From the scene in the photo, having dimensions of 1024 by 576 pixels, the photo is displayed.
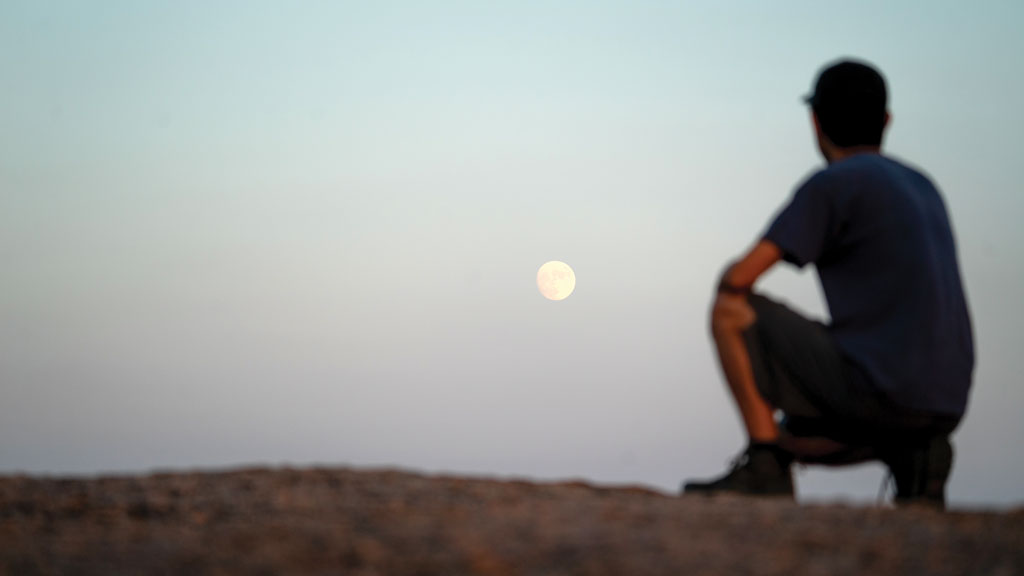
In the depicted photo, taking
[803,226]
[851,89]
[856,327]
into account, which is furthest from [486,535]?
[851,89]

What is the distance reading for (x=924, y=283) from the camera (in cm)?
486

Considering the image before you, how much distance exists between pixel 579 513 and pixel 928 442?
1.99 meters

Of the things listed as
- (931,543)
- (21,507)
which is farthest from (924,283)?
(21,507)

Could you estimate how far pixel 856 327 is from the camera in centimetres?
498

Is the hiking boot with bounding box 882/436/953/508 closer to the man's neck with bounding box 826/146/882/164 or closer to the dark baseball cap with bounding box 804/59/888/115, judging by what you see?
the man's neck with bounding box 826/146/882/164

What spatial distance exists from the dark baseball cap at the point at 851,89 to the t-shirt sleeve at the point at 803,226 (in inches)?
18.7

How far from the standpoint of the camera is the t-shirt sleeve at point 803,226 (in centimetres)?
480

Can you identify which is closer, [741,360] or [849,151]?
[741,360]

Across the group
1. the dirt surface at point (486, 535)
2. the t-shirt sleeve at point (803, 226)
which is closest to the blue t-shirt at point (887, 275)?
the t-shirt sleeve at point (803, 226)

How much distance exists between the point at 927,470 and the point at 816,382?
0.61 m

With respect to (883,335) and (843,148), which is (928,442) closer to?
(883,335)

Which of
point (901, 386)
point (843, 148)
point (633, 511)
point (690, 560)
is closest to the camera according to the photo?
point (690, 560)

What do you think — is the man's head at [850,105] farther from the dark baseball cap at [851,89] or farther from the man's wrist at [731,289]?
the man's wrist at [731,289]

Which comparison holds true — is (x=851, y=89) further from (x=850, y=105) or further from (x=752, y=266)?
(x=752, y=266)
